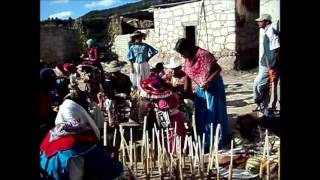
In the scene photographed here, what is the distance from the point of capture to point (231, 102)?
27.1ft

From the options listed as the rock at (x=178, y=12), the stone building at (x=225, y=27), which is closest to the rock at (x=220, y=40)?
the stone building at (x=225, y=27)

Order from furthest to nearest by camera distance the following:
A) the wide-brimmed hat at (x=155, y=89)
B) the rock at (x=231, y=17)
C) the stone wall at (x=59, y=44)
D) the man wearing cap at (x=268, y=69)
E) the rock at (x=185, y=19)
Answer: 1. the stone wall at (x=59, y=44)
2. the rock at (x=185, y=19)
3. the rock at (x=231, y=17)
4. the man wearing cap at (x=268, y=69)
5. the wide-brimmed hat at (x=155, y=89)

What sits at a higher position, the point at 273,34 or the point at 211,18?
the point at 211,18

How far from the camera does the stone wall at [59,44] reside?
19.7 meters

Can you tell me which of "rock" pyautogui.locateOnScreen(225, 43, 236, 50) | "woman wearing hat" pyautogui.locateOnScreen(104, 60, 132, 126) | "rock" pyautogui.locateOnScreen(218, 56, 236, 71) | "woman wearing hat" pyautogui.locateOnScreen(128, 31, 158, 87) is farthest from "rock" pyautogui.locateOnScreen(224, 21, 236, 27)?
"woman wearing hat" pyautogui.locateOnScreen(104, 60, 132, 126)

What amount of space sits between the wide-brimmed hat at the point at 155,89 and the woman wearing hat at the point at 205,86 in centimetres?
34

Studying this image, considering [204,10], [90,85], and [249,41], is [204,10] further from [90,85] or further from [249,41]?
[90,85]

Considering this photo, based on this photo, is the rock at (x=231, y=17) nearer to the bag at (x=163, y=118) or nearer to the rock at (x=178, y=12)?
the rock at (x=178, y=12)

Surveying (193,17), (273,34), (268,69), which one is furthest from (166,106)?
(193,17)

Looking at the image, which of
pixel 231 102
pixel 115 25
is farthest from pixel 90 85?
pixel 115 25

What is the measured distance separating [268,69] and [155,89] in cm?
216

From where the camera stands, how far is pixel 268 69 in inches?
251

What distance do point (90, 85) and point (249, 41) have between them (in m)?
7.49

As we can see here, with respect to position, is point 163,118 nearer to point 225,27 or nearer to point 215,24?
point 225,27
